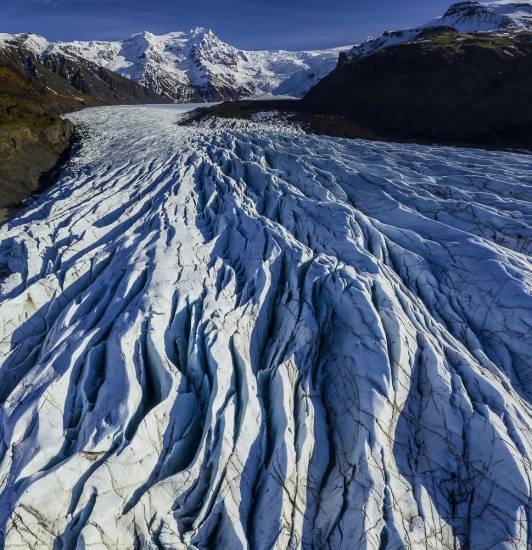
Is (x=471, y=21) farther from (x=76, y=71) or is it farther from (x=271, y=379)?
(x=76, y=71)

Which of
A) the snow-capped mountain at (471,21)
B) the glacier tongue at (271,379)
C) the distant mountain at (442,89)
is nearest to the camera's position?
the glacier tongue at (271,379)

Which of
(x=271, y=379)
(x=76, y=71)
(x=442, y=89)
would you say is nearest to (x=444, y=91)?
(x=442, y=89)

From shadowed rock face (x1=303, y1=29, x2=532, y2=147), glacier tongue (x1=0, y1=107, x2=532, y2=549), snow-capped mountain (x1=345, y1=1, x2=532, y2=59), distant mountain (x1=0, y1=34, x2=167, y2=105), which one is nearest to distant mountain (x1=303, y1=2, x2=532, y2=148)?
shadowed rock face (x1=303, y1=29, x2=532, y2=147)

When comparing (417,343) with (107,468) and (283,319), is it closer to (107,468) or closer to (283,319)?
(283,319)

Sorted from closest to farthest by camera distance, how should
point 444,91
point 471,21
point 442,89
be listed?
point 444,91, point 442,89, point 471,21

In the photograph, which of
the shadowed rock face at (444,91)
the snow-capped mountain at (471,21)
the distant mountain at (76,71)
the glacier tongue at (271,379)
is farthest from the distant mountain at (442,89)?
the distant mountain at (76,71)

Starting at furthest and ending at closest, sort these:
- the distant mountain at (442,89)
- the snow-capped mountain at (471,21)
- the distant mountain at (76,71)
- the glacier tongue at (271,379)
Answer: the distant mountain at (76,71)
the snow-capped mountain at (471,21)
the distant mountain at (442,89)
the glacier tongue at (271,379)

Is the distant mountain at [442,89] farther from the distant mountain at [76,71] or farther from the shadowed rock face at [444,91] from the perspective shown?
the distant mountain at [76,71]

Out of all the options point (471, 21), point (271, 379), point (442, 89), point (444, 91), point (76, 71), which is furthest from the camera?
point (76, 71)
